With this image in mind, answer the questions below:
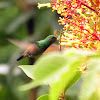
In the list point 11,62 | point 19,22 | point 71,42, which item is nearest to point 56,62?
point 71,42

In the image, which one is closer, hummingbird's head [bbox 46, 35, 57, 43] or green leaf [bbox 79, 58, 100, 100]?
green leaf [bbox 79, 58, 100, 100]

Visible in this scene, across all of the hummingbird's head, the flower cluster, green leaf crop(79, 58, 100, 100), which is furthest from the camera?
the hummingbird's head

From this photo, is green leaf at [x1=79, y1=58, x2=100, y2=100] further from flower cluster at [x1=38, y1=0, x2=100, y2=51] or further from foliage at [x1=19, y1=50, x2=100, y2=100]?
flower cluster at [x1=38, y1=0, x2=100, y2=51]

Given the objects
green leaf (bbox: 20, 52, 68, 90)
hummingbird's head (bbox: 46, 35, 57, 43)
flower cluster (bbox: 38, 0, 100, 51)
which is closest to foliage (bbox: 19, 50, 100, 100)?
green leaf (bbox: 20, 52, 68, 90)

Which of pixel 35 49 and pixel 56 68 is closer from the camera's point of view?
pixel 56 68

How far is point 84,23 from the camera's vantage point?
86cm

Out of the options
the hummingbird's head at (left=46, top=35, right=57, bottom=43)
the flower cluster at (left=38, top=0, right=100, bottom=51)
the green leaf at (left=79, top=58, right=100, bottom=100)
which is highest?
the green leaf at (left=79, top=58, right=100, bottom=100)

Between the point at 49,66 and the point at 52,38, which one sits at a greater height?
the point at 49,66

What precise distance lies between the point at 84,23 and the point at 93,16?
46 millimetres

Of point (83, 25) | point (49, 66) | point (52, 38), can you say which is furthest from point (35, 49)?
point (49, 66)

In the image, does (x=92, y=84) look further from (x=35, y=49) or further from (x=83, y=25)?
(x=35, y=49)

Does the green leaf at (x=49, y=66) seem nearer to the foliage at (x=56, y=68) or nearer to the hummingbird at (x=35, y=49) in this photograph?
the foliage at (x=56, y=68)

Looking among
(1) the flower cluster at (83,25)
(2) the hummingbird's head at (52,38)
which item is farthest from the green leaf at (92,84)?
(2) the hummingbird's head at (52,38)

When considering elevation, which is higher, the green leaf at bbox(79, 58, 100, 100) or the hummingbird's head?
the green leaf at bbox(79, 58, 100, 100)
